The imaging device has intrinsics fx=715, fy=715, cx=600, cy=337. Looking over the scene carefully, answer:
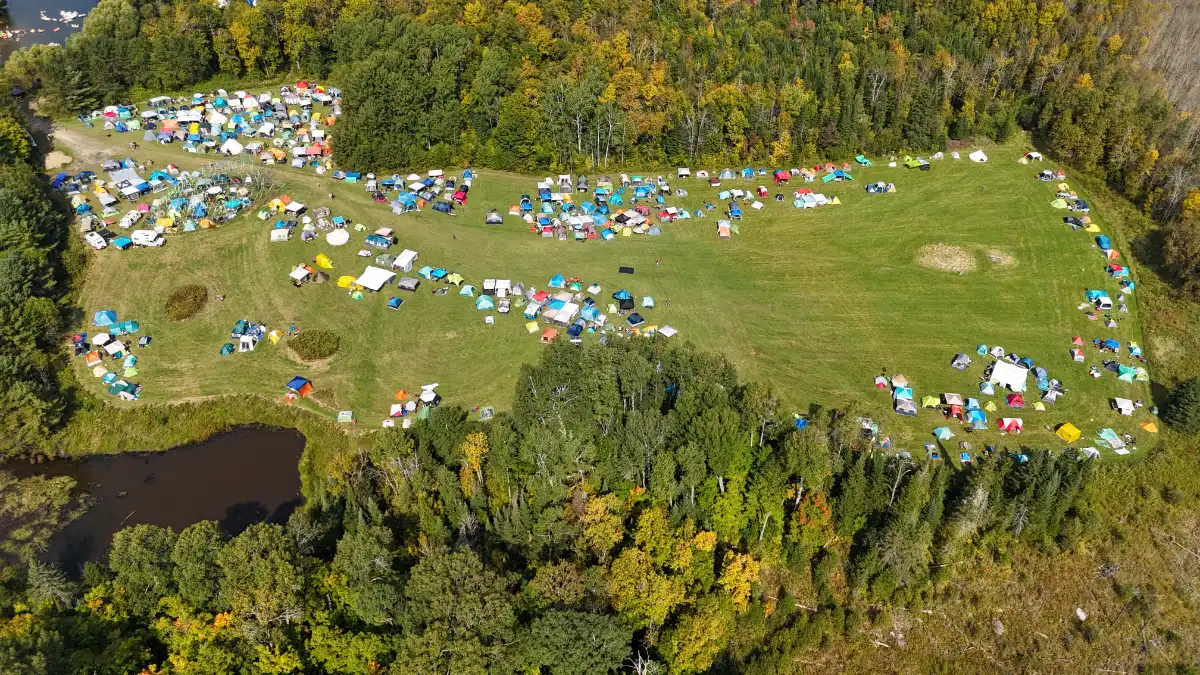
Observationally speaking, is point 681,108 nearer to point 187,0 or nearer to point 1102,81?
point 1102,81

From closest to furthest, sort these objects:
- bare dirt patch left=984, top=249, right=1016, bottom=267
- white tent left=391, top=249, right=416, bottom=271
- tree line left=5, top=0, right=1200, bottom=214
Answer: white tent left=391, top=249, right=416, bottom=271 < bare dirt patch left=984, top=249, right=1016, bottom=267 < tree line left=5, top=0, right=1200, bottom=214

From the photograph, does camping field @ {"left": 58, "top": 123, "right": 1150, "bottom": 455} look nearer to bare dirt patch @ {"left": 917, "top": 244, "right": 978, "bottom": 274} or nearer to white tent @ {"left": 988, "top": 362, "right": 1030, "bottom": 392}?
bare dirt patch @ {"left": 917, "top": 244, "right": 978, "bottom": 274}

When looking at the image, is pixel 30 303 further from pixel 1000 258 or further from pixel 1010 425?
pixel 1000 258

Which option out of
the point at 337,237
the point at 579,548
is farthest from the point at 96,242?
the point at 579,548

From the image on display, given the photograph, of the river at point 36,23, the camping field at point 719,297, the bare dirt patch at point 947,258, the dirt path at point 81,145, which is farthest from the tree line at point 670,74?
the river at point 36,23

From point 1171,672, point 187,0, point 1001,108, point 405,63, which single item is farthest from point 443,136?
point 1171,672

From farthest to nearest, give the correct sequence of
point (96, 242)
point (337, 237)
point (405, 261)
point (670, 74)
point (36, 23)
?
point (36, 23)
point (670, 74)
point (337, 237)
point (96, 242)
point (405, 261)

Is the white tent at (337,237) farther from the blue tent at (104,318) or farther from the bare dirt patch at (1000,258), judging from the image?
the bare dirt patch at (1000,258)

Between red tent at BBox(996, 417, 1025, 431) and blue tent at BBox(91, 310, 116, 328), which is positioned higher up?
blue tent at BBox(91, 310, 116, 328)

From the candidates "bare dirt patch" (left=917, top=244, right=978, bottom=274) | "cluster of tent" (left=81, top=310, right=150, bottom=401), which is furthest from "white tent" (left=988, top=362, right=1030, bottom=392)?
"cluster of tent" (left=81, top=310, right=150, bottom=401)
